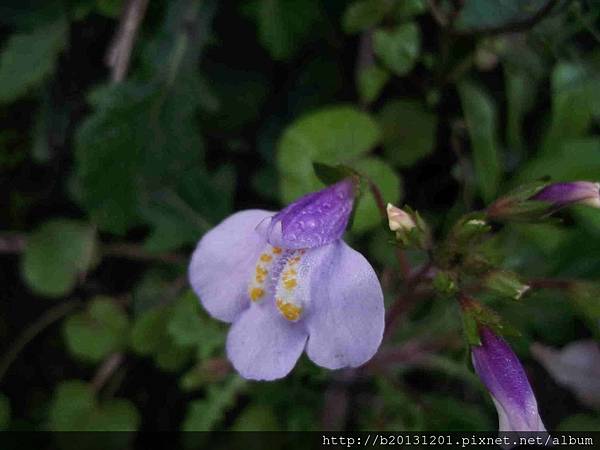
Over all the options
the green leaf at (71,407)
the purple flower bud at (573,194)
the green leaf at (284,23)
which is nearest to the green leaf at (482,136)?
the green leaf at (284,23)

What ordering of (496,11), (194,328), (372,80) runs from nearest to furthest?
(496,11)
(194,328)
(372,80)

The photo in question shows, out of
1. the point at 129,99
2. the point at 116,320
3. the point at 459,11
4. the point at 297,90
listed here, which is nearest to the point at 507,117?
the point at 459,11

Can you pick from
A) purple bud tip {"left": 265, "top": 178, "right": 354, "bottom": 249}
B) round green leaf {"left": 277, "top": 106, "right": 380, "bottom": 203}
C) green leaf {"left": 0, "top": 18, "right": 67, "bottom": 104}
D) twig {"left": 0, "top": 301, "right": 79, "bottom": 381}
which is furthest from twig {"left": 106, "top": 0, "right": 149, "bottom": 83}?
purple bud tip {"left": 265, "top": 178, "right": 354, "bottom": 249}

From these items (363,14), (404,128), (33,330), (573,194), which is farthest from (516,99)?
(33,330)

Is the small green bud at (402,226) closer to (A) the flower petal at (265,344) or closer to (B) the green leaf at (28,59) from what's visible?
(A) the flower petal at (265,344)

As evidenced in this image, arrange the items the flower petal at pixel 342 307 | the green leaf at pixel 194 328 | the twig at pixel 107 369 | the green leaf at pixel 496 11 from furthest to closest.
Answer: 1. the twig at pixel 107 369
2. the green leaf at pixel 194 328
3. the green leaf at pixel 496 11
4. the flower petal at pixel 342 307

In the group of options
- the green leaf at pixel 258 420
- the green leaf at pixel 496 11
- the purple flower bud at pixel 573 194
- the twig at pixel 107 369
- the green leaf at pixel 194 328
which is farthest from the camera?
the twig at pixel 107 369

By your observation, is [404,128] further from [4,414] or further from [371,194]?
[4,414]

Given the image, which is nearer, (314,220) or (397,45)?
(314,220)
